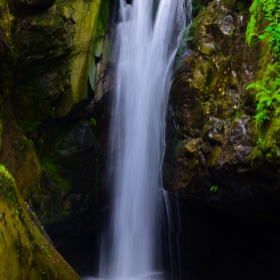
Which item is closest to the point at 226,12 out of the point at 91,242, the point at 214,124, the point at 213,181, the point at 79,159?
the point at 214,124

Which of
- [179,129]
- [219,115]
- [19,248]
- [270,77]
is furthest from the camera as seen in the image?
[179,129]

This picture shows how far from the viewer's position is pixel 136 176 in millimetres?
8195

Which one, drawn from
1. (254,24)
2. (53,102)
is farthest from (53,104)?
(254,24)

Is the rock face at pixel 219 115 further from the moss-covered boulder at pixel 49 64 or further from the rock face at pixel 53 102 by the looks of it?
the moss-covered boulder at pixel 49 64

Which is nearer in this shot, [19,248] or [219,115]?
[19,248]

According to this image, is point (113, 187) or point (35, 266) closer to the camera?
point (35, 266)

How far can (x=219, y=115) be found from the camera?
18.6 feet

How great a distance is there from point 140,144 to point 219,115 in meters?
3.02

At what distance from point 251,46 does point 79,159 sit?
4.87m

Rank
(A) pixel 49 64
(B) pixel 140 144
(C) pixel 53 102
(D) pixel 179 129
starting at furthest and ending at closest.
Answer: (B) pixel 140 144
(A) pixel 49 64
(C) pixel 53 102
(D) pixel 179 129

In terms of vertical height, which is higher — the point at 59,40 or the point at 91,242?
the point at 59,40

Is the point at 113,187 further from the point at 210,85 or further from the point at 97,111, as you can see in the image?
the point at 210,85

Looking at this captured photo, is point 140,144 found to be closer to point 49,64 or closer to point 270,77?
point 49,64

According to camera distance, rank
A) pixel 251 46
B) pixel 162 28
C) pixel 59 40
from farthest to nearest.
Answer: pixel 162 28 < pixel 59 40 < pixel 251 46
